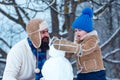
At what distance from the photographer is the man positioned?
4305 millimetres

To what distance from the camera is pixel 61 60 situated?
3.88 m

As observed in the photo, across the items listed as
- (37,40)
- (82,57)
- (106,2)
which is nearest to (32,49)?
(37,40)

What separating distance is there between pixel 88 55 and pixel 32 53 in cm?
53

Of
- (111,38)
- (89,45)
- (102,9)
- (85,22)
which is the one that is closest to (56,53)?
(89,45)

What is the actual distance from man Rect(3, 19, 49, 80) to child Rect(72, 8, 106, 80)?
12.6 inches

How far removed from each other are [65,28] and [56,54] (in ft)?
19.2

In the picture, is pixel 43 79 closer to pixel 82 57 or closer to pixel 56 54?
pixel 56 54

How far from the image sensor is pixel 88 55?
4.29m

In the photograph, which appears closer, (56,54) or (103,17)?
(56,54)

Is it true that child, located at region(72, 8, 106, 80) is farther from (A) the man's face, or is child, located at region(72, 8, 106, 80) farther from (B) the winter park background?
(B) the winter park background

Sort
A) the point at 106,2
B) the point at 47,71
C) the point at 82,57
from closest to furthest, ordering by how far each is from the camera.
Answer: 1. the point at 47,71
2. the point at 82,57
3. the point at 106,2

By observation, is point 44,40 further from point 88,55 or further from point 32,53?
point 88,55

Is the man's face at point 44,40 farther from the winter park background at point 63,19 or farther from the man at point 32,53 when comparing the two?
the winter park background at point 63,19

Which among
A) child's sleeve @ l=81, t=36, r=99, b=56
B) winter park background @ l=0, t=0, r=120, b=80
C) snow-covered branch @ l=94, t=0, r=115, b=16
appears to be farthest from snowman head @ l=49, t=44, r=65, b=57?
snow-covered branch @ l=94, t=0, r=115, b=16
